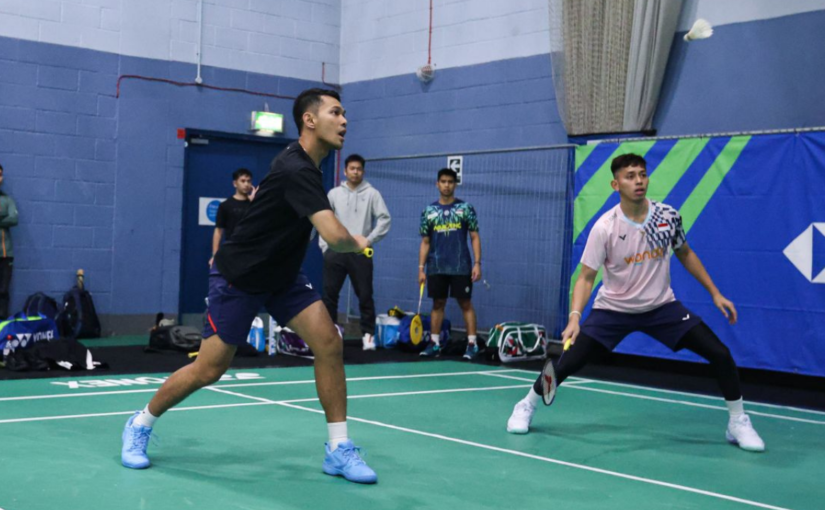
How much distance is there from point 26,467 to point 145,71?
8.52 meters

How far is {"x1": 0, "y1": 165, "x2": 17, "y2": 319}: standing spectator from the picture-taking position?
11289 mm

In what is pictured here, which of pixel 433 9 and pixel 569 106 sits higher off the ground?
pixel 433 9

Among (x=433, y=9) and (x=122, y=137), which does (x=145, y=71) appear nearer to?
(x=122, y=137)

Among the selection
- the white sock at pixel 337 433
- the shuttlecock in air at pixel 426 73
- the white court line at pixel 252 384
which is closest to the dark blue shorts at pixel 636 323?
the white sock at pixel 337 433

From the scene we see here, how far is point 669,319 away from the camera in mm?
6027

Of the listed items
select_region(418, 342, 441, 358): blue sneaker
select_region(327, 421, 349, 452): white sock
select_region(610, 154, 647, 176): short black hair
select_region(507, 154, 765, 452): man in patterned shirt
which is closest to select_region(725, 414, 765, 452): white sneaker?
select_region(507, 154, 765, 452): man in patterned shirt

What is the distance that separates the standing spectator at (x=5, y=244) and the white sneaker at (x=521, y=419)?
23.9 feet

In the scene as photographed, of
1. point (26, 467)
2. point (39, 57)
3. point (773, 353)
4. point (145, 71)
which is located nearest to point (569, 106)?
point (773, 353)

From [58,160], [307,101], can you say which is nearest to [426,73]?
[58,160]

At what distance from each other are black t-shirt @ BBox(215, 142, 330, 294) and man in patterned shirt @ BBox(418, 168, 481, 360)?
598 cm

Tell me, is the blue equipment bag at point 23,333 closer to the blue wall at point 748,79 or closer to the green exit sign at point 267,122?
the green exit sign at point 267,122

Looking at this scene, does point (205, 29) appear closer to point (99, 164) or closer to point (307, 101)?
point (99, 164)

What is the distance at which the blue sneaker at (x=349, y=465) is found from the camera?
465 centimetres

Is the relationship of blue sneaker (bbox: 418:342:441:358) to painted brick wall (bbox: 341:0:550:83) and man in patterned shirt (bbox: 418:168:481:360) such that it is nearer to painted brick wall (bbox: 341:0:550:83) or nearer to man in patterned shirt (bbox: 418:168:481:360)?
man in patterned shirt (bbox: 418:168:481:360)
